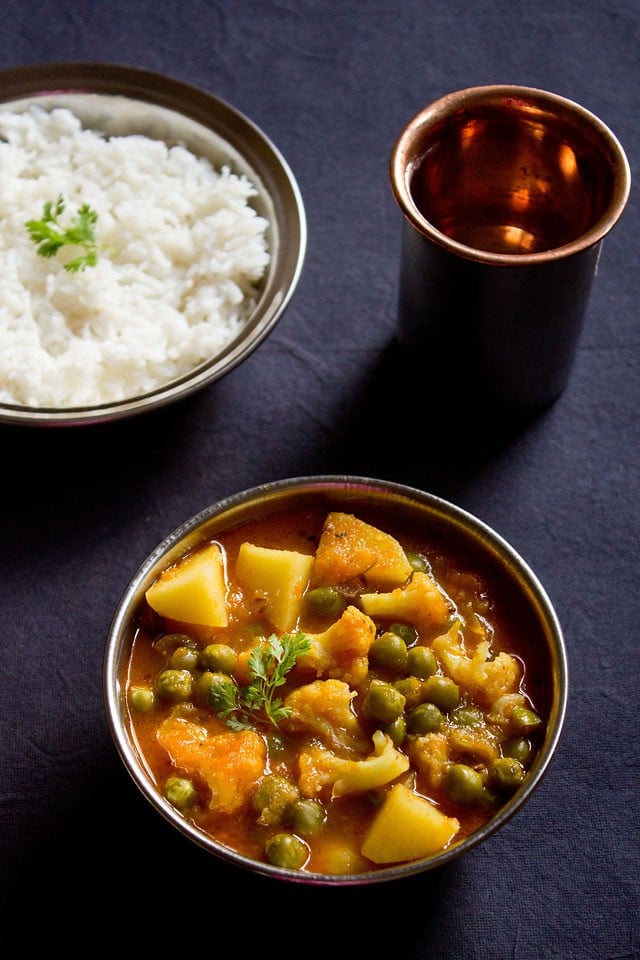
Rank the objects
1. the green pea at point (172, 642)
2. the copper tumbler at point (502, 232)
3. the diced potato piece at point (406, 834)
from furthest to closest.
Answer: the copper tumbler at point (502, 232), the green pea at point (172, 642), the diced potato piece at point (406, 834)

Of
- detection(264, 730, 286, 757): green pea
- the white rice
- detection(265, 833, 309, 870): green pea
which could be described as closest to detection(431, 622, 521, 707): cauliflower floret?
detection(264, 730, 286, 757): green pea

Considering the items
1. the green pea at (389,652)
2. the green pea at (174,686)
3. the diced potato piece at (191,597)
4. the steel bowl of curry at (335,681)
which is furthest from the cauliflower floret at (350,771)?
the diced potato piece at (191,597)

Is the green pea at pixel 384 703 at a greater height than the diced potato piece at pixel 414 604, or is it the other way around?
the diced potato piece at pixel 414 604

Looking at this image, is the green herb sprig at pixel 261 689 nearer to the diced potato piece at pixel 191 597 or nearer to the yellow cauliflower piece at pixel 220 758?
the yellow cauliflower piece at pixel 220 758

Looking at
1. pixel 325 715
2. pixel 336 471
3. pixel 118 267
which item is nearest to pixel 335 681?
pixel 325 715

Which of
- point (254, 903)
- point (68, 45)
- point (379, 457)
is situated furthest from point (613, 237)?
point (254, 903)

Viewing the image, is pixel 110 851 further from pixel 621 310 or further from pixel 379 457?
pixel 621 310
